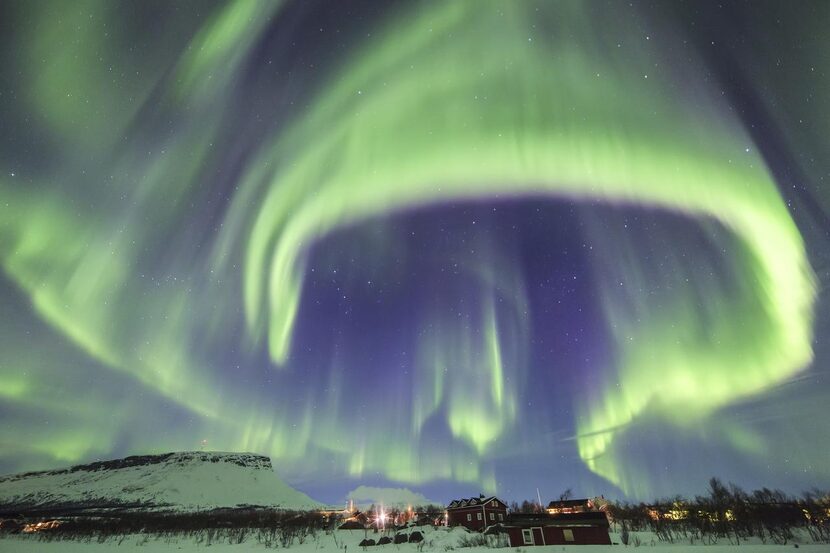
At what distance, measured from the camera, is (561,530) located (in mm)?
53750

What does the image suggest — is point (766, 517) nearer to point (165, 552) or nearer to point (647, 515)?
point (647, 515)

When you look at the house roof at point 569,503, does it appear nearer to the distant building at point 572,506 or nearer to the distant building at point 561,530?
the distant building at point 572,506

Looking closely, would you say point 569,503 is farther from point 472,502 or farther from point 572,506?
point 472,502

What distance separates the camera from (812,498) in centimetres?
11288

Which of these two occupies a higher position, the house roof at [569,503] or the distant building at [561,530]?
the house roof at [569,503]

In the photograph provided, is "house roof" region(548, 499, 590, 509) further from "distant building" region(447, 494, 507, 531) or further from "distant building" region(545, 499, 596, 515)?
"distant building" region(447, 494, 507, 531)

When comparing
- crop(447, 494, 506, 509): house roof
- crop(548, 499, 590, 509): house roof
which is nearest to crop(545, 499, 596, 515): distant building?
crop(548, 499, 590, 509): house roof

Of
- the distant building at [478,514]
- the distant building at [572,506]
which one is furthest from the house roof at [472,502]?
the distant building at [572,506]

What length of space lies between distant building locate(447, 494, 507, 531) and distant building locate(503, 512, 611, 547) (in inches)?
855

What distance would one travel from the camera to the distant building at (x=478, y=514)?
7606 cm

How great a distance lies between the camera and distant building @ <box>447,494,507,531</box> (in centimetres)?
7606

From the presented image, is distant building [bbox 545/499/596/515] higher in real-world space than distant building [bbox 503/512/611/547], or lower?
higher

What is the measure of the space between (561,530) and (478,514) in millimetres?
27227

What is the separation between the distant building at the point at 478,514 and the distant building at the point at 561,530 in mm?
21715
